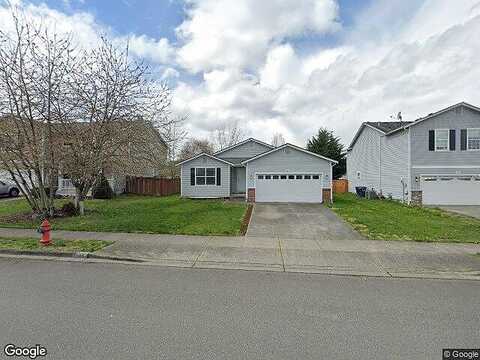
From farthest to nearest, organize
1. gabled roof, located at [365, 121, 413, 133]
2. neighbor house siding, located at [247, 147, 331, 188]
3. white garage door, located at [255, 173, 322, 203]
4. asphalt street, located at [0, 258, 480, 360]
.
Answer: gabled roof, located at [365, 121, 413, 133] < neighbor house siding, located at [247, 147, 331, 188] < white garage door, located at [255, 173, 322, 203] < asphalt street, located at [0, 258, 480, 360]

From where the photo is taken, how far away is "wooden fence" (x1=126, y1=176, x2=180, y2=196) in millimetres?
27234

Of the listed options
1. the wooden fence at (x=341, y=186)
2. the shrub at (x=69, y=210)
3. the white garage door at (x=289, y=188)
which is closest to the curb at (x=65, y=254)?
the shrub at (x=69, y=210)

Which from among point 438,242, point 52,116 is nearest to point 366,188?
point 438,242

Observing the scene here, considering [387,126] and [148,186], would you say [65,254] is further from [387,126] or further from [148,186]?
[387,126]

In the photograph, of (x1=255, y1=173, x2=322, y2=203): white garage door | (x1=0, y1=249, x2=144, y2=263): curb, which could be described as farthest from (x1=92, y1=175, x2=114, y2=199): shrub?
(x1=0, y1=249, x2=144, y2=263): curb

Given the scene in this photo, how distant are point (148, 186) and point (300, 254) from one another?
72.9ft

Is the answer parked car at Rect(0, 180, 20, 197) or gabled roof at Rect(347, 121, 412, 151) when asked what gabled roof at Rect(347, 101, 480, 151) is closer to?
gabled roof at Rect(347, 121, 412, 151)

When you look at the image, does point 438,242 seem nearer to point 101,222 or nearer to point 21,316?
point 21,316

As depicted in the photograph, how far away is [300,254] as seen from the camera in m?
7.54

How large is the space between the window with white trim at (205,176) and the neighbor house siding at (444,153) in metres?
13.8

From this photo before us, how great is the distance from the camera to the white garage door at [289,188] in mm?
20516

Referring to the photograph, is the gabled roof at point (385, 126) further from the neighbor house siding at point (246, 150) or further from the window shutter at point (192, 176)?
the window shutter at point (192, 176)

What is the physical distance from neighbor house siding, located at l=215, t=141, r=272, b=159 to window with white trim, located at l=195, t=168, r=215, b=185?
3.82 meters

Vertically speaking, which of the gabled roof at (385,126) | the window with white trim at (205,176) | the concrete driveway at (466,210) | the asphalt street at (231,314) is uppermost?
the gabled roof at (385,126)
